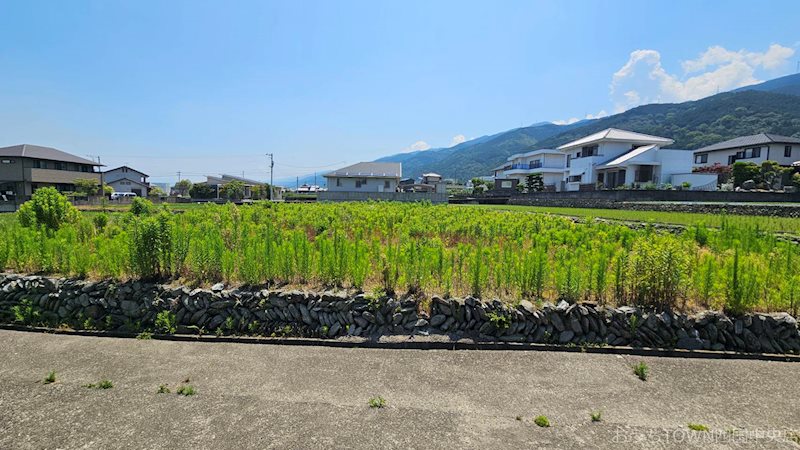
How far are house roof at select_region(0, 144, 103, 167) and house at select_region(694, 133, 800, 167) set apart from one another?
2674 inches

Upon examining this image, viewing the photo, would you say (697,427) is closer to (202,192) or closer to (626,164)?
(626,164)

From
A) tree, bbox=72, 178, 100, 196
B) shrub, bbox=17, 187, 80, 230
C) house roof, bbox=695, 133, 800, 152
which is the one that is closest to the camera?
shrub, bbox=17, 187, 80, 230

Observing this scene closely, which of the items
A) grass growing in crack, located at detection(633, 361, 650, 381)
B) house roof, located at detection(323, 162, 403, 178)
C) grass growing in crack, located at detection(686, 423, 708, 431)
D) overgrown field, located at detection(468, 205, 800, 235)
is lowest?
grass growing in crack, located at detection(686, 423, 708, 431)

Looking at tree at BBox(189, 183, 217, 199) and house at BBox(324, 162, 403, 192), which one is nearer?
house at BBox(324, 162, 403, 192)

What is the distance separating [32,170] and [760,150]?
68417 mm

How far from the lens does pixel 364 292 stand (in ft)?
15.3

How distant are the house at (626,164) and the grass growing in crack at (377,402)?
32.5 metres

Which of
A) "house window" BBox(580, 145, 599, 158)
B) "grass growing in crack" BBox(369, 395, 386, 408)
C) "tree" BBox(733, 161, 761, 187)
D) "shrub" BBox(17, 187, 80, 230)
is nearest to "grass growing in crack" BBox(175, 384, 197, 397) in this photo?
"grass growing in crack" BBox(369, 395, 386, 408)

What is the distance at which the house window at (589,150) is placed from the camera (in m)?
39.1

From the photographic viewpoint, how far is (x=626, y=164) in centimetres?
3262

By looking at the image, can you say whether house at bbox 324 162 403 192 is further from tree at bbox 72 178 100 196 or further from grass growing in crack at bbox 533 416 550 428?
grass growing in crack at bbox 533 416 550 428

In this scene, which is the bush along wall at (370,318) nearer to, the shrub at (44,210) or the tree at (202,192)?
the shrub at (44,210)

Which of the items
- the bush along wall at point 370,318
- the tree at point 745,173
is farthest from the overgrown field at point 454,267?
the tree at point 745,173

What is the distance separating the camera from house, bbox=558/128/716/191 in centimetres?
3179
